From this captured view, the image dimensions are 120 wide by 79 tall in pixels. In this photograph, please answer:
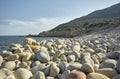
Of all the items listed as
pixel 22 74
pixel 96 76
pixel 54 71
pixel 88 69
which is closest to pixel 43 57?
pixel 54 71

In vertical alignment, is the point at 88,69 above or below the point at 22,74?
above

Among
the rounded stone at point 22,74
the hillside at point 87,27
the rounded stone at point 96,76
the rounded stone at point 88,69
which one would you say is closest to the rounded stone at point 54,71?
the rounded stone at point 22,74

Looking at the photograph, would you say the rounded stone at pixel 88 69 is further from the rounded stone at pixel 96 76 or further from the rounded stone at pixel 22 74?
the rounded stone at pixel 22 74

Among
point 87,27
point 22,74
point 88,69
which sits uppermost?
point 87,27

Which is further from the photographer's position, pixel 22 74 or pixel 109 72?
pixel 22 74

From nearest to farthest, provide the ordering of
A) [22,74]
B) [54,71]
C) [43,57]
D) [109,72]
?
[109,72]
[22,74]
[54,71]
[43,57]

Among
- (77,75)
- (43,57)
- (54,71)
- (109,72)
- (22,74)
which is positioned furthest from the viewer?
(43,57)

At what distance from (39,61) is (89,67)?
117 inches

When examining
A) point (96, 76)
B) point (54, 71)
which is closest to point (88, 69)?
point (96, 76)

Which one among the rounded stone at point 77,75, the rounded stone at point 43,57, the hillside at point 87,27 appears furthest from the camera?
the hillside at point 87,27

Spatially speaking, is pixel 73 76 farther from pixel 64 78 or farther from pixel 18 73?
pixel 18 73

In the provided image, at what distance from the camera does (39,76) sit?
5695 millimetres

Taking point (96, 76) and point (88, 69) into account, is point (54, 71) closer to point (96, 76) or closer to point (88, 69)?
point (88, 69)

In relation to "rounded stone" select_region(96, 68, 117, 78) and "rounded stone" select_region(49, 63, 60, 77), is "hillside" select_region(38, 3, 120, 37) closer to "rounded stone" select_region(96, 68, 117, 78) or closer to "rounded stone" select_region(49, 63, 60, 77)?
"rounded stone" select_region(49, 63, 60, 77)
